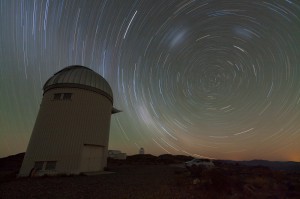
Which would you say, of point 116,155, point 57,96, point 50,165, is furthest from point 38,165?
point 116,155

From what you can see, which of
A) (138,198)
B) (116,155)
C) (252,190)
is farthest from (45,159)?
(116,155)

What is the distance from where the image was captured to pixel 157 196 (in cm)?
686

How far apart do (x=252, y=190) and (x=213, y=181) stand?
62.2 inches

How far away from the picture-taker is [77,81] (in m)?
15.2

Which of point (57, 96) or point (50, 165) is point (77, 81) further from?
point (50, 165)

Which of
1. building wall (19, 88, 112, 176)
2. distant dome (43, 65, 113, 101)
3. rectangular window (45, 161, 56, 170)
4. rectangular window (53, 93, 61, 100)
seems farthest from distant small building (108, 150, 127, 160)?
rectangular window (45, 161, 56, 170)

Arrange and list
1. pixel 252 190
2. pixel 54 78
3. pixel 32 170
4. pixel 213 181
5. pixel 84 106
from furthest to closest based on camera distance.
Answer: pixel 54 78
pixel 84 106
pixel 32 170
pixel 213 181
pixel 252 190

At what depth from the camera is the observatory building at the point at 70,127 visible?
13.0 m

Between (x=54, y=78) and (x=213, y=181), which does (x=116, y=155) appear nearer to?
(x=54, y=78)

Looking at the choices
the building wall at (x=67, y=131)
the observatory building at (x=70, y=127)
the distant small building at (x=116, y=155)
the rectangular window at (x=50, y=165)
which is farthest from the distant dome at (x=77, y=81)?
the distant small building at (x=116, y=155)

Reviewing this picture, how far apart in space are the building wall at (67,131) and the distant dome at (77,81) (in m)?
0.43

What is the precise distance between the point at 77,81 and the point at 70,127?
12.9 feet

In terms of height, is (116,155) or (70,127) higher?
(70,127)

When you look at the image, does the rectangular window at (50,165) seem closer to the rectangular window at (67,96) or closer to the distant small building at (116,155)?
the rectangular window at (67,96)
